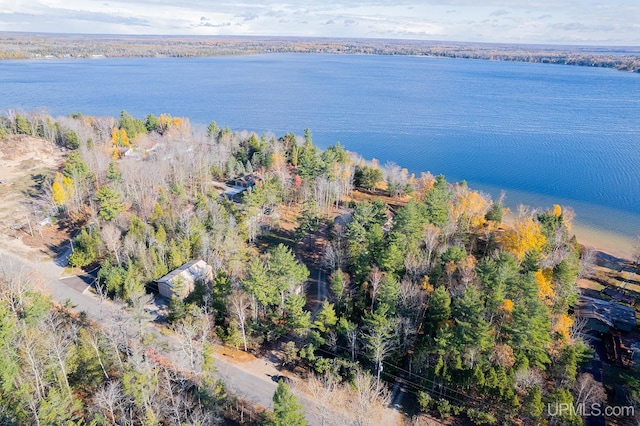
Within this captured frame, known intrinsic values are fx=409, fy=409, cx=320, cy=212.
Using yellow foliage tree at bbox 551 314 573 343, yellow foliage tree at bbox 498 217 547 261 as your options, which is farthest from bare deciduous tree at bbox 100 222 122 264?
yellow foliage tree at bbox 551 314 573 343

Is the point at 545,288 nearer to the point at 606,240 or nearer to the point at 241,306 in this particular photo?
the point at 241,306

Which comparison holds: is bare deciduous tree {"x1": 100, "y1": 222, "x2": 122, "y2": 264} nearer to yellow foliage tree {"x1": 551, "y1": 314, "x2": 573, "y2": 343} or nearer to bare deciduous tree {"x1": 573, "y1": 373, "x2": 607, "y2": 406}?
yellow foliage tree {"x1": 551, "y1": 314, "x2": 573, "y2": 343}

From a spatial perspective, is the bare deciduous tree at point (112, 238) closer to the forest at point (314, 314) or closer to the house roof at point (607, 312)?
the forest at point (314, 314)

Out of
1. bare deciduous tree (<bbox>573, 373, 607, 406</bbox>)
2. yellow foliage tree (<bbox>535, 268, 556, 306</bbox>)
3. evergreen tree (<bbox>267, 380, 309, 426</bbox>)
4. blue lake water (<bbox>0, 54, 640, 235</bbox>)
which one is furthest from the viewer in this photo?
blue lake water (<bbox>0, 54, 640, 235</bbox>)

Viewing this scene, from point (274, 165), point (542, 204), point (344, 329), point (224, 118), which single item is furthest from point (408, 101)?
point (344, 329)

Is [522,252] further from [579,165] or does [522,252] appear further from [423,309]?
[579,165]

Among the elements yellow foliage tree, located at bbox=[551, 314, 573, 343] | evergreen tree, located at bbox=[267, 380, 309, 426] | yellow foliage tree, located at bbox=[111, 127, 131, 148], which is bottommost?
yellow foliage tree, located at bbox=[551, 314, 573, 343]
